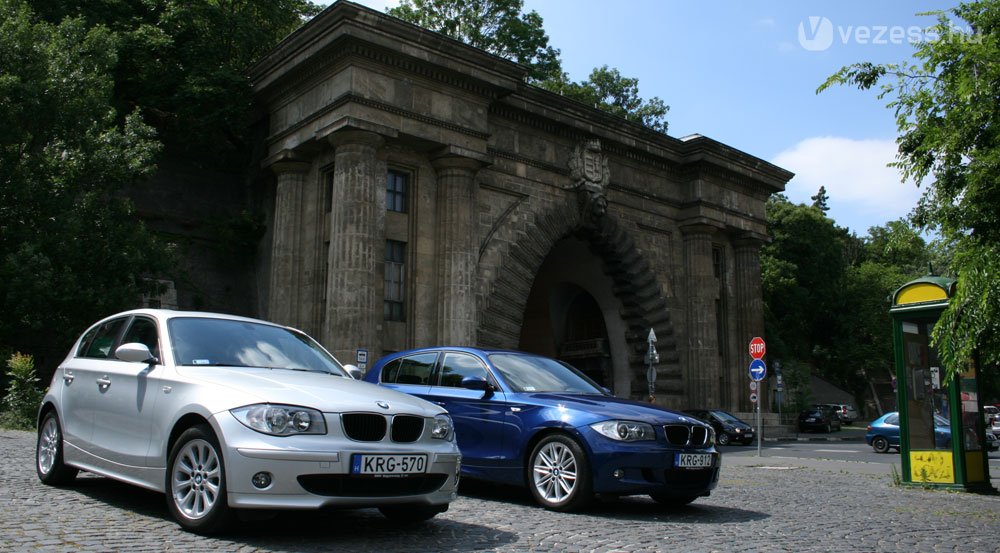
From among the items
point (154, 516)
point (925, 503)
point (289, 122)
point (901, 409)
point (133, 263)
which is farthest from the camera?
point (289, 122)

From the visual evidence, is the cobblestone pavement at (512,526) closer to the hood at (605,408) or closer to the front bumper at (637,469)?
the front bumper at (637,469)

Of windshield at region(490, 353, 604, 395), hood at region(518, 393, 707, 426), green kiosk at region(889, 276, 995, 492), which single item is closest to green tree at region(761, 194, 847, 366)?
green kiosk at region(889, 276, 995, 492)

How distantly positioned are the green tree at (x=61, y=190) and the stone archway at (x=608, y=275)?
9720 mm

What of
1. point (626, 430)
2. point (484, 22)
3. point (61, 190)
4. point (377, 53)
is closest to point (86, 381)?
point (626, 430)

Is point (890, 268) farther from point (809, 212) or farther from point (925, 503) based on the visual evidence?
point (925, 503)

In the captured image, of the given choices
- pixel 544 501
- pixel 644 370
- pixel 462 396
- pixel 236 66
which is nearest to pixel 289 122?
pixel 236 66

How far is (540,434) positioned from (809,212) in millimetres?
52584

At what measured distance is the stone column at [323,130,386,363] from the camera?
21500 mm

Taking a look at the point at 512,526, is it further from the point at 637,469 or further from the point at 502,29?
the point at 502,29

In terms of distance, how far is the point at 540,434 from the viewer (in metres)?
8.51

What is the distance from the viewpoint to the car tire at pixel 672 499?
8.80m

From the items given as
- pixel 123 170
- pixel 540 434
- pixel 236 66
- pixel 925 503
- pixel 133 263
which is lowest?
pixel 925 503

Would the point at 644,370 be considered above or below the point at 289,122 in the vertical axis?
below

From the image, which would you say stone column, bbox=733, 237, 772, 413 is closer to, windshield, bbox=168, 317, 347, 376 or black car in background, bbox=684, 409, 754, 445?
black car in background, bbox=684, 409, 754, 445
